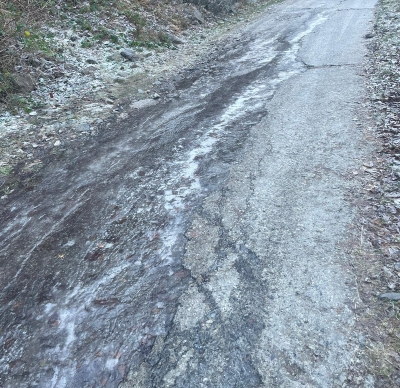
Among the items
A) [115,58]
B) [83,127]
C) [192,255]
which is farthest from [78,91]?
[192,255]

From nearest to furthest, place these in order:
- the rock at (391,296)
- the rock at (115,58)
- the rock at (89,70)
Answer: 1. the rock at (391,296)
2. the rock at (89,70)
3. the rock at (115,58)

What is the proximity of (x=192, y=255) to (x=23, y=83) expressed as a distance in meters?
4.84

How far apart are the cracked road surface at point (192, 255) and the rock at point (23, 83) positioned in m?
1.95

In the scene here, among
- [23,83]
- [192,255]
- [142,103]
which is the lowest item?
[192,255]

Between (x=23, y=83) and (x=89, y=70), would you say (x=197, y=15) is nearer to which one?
(x=89, y=70)

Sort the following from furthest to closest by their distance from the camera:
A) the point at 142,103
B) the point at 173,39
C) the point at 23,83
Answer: the point at 173,39, the point at 142,103, the point at 23,83

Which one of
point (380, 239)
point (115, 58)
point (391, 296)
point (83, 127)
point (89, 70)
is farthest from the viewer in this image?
point (115, 58)

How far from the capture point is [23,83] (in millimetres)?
5641

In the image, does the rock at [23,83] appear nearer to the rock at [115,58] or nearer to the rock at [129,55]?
the rock at [115,58]

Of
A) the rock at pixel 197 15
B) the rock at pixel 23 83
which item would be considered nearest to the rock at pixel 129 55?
the rock at pixel 23 83

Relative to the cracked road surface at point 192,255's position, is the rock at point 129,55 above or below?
above

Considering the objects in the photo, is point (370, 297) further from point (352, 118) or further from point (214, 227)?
point (352, 118)

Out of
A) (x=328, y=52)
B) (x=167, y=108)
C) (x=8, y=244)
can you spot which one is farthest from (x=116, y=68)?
(x=8, y=244)

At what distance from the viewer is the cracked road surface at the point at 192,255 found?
201 centimetres
